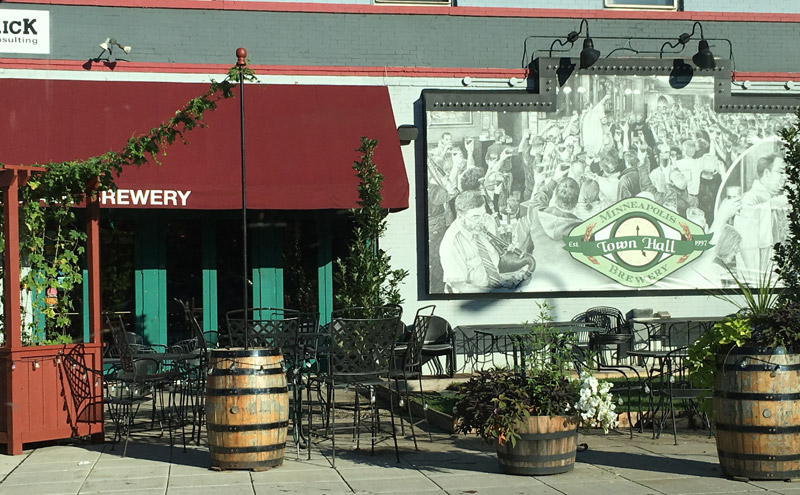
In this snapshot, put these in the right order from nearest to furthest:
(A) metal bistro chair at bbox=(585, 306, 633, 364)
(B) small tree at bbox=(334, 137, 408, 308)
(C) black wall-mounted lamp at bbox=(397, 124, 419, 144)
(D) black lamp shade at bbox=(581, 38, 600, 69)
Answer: (B) small tree at bbox=(334, 137, 408, 308)
(A) metal bistro chair at bbox=(585, 306, 633, 364)
(C) black wall-mounted lamp at bbox=(397, 124, 419, 144)
(D) black lamp shade at bbox=(581, 38, 600, 69)

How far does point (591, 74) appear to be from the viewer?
49.4 ft

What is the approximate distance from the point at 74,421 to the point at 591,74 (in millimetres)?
9250

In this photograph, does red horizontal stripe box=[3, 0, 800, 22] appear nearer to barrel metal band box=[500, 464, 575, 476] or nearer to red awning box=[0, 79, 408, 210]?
red awning box=[0, 79, 408, 210]

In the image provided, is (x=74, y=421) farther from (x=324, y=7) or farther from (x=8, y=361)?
(x=324, y=7)

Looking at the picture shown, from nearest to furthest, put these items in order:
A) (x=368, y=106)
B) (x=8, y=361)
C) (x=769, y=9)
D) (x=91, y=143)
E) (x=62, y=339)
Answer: (x=8, y=361), (x=62, y=339), (x=91, y=143), (x=368, y=106), (x=769, y=9)

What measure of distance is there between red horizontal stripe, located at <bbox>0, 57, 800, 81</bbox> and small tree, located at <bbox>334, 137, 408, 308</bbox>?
2.80 meters

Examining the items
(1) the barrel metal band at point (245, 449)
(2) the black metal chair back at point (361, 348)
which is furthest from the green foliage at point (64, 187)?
(1) the barrel metal band at point (245, 449)

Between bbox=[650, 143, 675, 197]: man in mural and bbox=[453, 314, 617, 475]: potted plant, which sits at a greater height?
bbox=[650, 143, 675, 197]: man in mural

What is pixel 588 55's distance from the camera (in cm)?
1475

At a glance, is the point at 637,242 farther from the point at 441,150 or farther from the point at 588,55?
the point at 441,150

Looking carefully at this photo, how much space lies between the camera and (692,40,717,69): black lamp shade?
15.0 m

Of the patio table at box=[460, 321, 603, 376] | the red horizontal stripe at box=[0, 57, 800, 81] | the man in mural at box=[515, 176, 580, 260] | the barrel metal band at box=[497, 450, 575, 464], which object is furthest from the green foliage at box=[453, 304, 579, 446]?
the red horizontal stripe at box=[0, 57, 800, 81]

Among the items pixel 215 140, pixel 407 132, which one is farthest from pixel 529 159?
pixel 215 140

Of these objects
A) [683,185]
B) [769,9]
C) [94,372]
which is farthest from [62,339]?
[769,9]
